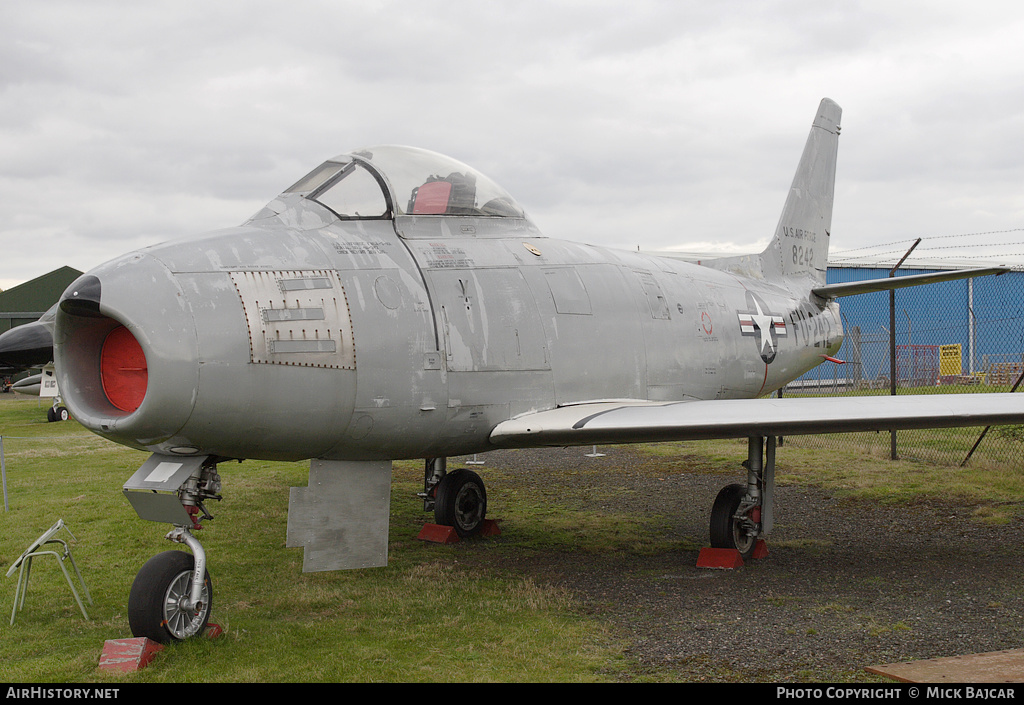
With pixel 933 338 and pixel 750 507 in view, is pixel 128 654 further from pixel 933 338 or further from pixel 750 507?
pixel 933 338

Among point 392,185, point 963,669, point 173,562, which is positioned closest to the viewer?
point 963,669

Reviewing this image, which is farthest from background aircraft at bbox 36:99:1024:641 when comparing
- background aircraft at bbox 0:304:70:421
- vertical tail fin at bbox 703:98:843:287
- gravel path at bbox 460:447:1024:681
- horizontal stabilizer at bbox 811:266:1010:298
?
vertical tail fin at bbox 703:98:843:287

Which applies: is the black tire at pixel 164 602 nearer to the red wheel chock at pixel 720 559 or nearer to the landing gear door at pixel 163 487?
the landing gear door at pixel 163 487

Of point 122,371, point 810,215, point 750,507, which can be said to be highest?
point 810,215

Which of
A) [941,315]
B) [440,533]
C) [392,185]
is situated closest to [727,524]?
[440,533]

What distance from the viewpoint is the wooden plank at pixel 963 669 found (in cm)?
407

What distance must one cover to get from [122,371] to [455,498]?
14.2ft

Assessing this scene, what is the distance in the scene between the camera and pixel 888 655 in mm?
4605

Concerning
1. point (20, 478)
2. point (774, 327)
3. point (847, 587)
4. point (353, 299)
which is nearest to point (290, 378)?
point (353, 299)

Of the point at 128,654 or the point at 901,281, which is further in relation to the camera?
the point at 901,281

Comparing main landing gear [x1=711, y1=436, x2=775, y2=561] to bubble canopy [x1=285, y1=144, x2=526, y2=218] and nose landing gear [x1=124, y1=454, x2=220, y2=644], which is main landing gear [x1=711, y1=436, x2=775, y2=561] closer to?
bubble canopy [x1=285, y1=144, x2=526, y2=218]

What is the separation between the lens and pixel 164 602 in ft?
15.4

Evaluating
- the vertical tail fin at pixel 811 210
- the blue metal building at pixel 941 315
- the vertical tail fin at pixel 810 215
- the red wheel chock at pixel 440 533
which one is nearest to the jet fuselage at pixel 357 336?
the red wheel chock at pixel 440 533
